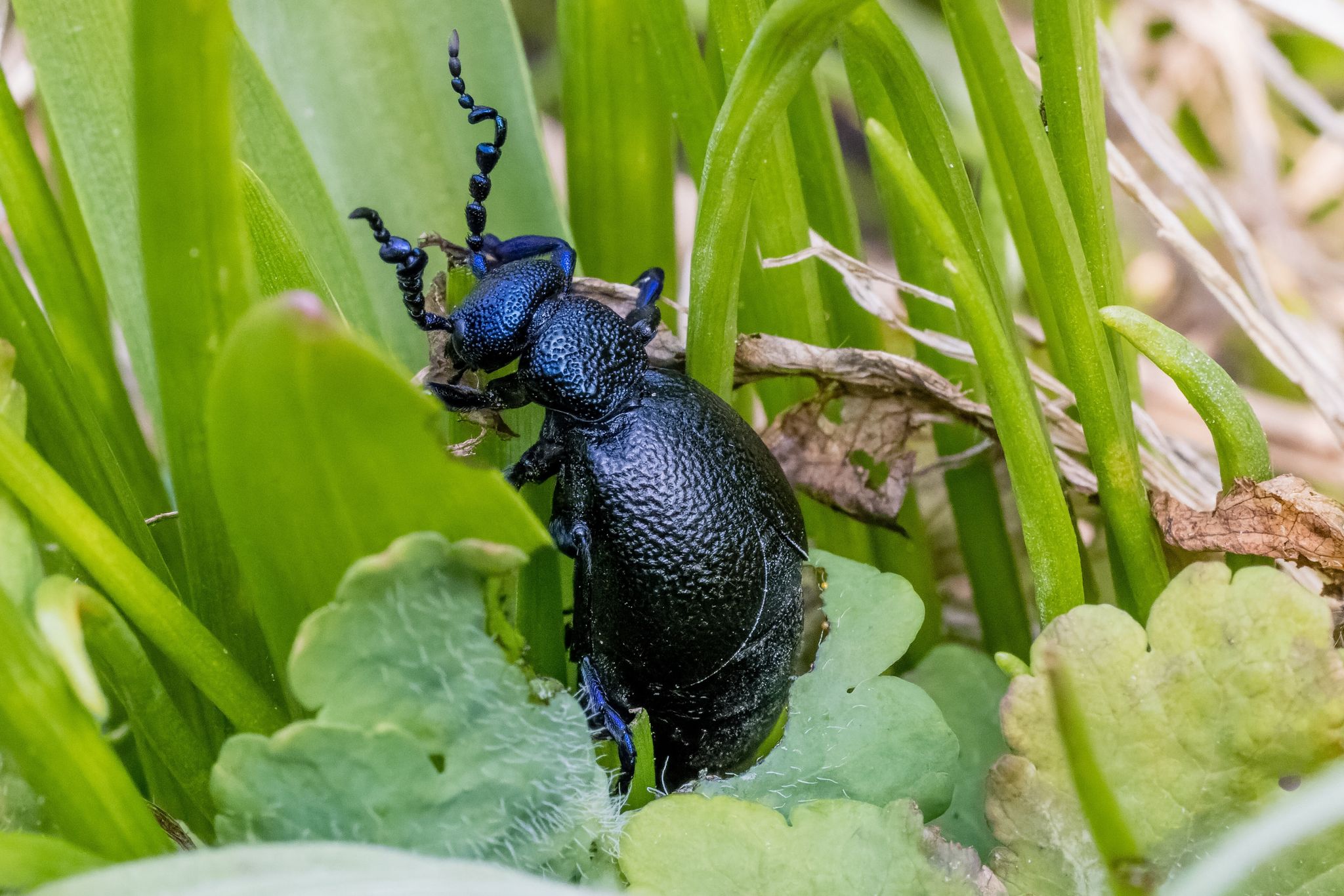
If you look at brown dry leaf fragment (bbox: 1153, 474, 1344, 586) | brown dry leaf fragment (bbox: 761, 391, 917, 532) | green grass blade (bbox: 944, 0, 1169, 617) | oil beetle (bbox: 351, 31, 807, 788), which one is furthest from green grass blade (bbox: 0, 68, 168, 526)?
brown dry leaf fragment (bbox: 1153, 474, 1344, 586)

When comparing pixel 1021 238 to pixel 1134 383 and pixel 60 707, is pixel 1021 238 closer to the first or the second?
pixel 1134 383

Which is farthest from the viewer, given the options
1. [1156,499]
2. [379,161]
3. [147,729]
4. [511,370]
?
[511,370]

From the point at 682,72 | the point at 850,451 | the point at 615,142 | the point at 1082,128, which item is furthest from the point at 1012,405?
the point at 615,142

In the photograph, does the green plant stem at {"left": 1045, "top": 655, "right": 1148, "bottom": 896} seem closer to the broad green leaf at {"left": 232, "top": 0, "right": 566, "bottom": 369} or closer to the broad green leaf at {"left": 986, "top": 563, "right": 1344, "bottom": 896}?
the broad green leaf at {"left": 986, "top": 563, "right": 1344, "bottom": 896}

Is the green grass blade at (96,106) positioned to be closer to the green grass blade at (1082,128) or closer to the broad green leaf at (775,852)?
the broad green leaf at (775,852)

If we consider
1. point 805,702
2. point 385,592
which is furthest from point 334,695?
point 805,702

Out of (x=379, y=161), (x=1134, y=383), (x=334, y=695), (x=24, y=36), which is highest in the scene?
(x=24, y=36)
